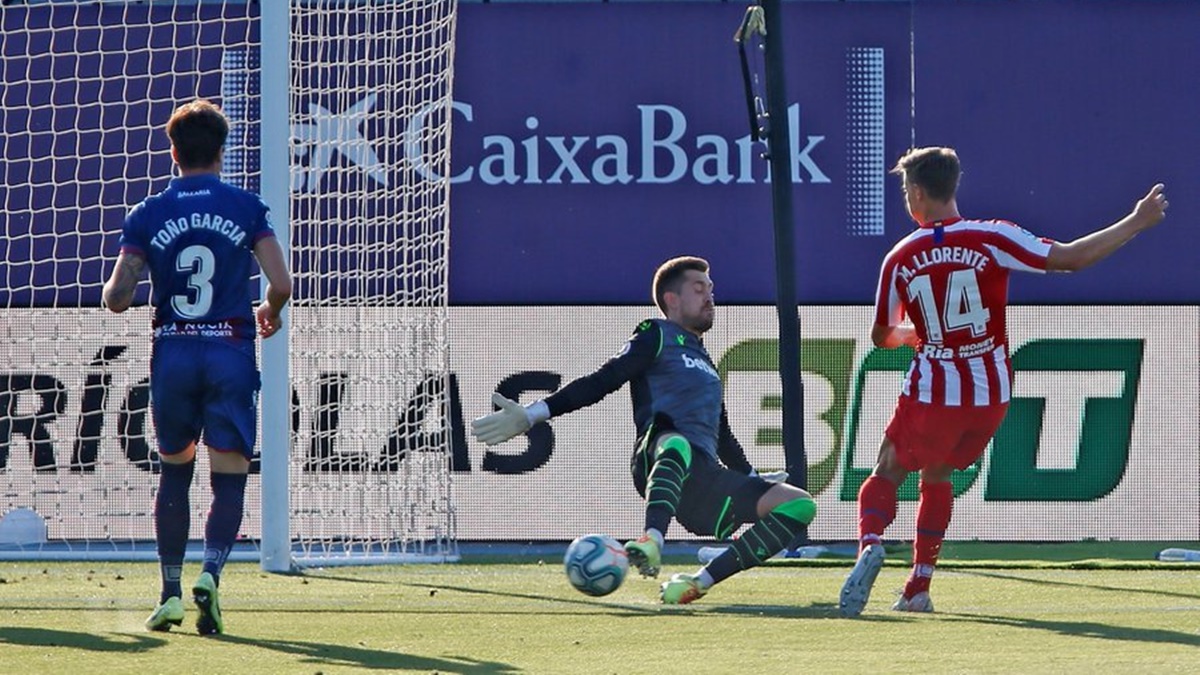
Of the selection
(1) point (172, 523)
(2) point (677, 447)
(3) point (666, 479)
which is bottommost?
(1) point (172, 523)

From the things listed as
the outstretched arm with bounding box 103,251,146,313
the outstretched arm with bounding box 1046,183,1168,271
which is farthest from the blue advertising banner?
the outstretched arm with bounding box 103,251,146,313

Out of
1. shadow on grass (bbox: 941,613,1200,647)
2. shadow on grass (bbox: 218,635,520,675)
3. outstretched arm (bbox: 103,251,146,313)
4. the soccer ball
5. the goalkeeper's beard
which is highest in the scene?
outstretched arm (bbox: 103,251,146,313)

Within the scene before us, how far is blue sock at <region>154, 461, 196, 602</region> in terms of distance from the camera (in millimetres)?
6105

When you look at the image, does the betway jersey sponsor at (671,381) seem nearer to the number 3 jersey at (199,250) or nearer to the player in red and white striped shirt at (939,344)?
the player in red and white striped shirt at (939,344)

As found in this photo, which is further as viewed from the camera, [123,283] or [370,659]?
[123,283]

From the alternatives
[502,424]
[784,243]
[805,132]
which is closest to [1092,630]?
[502,424]

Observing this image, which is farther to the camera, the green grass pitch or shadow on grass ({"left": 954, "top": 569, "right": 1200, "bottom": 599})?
shadow on grass ({"left": 954, "top": 569, "right": 1200, "bottom": 599})

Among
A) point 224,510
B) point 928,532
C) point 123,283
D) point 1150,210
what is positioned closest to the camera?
point 123,283

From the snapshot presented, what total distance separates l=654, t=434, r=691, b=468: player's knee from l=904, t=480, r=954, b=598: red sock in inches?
30.5

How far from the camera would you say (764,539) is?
6727mm

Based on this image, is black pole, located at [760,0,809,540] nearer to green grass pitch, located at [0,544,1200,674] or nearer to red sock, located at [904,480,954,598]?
green grass pitch, located at [0,544,1200,674]

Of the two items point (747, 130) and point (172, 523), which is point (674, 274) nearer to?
point (172, 523)

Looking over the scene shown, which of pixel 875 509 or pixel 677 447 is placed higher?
pixel 677 447

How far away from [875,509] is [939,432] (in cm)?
A: 32
